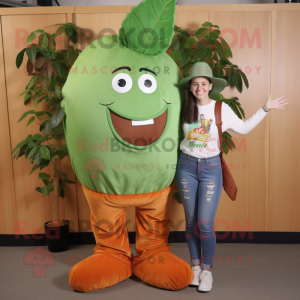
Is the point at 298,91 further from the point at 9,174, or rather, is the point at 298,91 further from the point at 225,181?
the point at 9,174

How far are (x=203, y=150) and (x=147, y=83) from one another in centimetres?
49

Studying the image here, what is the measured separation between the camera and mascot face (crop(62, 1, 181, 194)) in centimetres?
160

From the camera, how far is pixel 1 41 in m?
2.35

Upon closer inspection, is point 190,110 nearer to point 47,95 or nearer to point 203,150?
point 203,150

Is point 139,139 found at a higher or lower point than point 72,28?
lower

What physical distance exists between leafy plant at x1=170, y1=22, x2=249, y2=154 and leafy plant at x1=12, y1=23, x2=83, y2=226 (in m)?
0.77

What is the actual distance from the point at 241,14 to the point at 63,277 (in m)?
2.32

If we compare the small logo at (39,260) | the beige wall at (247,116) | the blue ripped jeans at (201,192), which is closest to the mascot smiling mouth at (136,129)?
the blue ripped jeans at (201,192)

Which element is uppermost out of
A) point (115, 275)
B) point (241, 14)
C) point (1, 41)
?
point (241, 14)

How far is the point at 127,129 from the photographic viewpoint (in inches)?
63.2

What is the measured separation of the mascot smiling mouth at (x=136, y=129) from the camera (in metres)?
1.60

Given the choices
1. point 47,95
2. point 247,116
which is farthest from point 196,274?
point 47,95

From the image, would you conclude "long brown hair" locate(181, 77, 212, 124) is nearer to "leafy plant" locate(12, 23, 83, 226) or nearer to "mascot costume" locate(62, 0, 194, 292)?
"mascot costume" locate(62, 0, 194, 292)

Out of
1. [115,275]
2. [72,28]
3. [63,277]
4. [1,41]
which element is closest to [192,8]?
[72,28]
